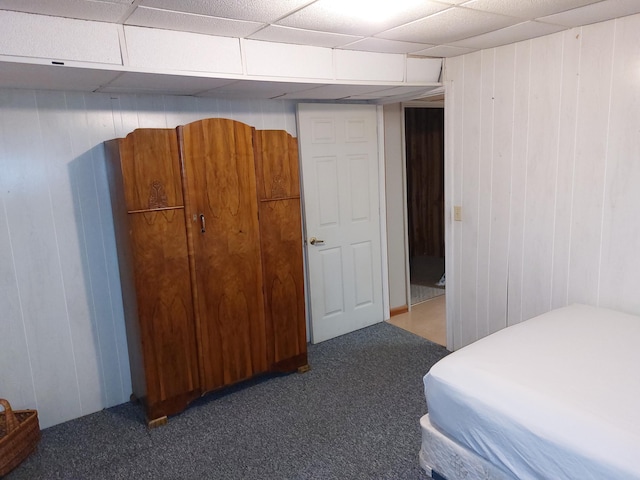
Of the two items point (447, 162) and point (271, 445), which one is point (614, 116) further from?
point (271, 445)

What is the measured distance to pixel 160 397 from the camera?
9.09ft

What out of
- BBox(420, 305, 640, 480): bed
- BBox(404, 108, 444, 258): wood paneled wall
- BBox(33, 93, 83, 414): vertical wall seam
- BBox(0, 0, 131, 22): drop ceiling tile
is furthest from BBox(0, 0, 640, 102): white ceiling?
BBox(404, 108, 444, 258): wood paneled wall

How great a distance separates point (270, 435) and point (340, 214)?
6.25 feet

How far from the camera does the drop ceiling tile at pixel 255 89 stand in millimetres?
2736

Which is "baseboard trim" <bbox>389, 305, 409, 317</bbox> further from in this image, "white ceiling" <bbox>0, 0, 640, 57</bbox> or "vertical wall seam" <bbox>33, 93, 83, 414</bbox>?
"vertical wall seam" <bbox>33, 93, 83, 414</bbox>

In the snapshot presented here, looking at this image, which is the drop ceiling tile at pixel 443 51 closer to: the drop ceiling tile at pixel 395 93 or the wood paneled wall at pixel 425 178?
the drop ceiling tile at pixel 395 93

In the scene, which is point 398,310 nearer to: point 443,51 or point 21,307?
point 443,51

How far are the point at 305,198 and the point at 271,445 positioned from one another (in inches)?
73.8

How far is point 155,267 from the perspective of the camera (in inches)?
105

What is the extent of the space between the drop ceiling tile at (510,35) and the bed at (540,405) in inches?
63.2

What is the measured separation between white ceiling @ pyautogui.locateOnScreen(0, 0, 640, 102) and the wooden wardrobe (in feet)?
1.18

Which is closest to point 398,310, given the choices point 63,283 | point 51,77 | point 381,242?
point 381,242

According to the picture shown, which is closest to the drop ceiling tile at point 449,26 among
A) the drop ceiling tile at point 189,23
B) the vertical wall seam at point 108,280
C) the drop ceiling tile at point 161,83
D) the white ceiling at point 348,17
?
the white ceiling at point 348,17

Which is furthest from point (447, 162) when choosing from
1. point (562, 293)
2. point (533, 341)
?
point (533, 341)
